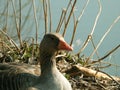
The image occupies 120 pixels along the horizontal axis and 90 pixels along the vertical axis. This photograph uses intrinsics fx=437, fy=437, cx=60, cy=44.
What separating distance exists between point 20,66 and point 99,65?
2.00m

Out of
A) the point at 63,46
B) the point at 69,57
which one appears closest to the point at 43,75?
the point at 63,46

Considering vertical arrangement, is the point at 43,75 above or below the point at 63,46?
below

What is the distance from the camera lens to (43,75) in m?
4.24

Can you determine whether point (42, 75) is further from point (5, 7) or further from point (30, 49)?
point (5, 7)

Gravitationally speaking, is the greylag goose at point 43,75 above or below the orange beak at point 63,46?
below

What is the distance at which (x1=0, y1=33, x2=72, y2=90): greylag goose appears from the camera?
13.6ft

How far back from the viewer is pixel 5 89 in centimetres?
425

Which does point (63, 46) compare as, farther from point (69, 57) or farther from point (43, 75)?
point (69, 57)

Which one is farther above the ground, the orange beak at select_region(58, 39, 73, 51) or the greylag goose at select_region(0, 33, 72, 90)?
the orange beak at select_region(58, 39, 73, 51)

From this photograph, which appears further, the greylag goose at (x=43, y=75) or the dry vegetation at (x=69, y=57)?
the dry vegetation at (x=69, y=57)

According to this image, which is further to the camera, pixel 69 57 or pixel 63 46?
pixel 69 57

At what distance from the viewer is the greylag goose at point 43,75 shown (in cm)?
414

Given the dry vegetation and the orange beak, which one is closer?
the orange beak

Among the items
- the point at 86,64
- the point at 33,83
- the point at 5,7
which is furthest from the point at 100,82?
the point at 5,7
